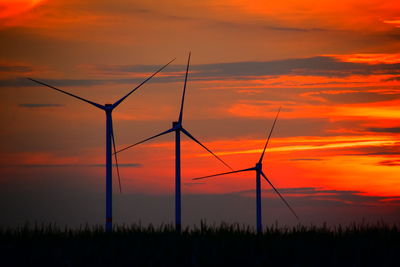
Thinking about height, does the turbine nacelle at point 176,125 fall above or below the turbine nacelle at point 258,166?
above

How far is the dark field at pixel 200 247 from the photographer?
43.9 meters

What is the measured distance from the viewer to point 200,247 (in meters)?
46.8

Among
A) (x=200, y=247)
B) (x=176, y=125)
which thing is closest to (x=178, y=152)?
(x=176, y=125)

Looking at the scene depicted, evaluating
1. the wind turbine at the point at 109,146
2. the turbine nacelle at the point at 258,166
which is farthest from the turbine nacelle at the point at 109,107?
the turbine nacelle at the point at 258,166

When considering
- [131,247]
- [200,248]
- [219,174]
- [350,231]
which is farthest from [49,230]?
[350,231]

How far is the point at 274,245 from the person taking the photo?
48688 mm

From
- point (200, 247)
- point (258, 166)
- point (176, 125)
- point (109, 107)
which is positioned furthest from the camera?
point (258, 166)

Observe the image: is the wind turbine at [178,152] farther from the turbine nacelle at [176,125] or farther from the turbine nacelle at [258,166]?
the turbine nacelle at [258,166]

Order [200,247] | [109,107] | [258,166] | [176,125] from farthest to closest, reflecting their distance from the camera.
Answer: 1. [258,166]
2. [176,125]
3. [109,107]
4. [200,247]

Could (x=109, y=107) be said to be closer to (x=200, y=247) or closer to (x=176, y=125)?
(x=176, y=125)

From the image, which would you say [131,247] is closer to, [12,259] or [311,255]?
[12,259]

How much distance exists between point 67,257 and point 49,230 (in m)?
9.28

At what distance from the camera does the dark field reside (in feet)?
144

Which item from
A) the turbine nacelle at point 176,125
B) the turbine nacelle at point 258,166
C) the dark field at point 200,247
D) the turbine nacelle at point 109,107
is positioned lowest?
the dark field at point 200,247
